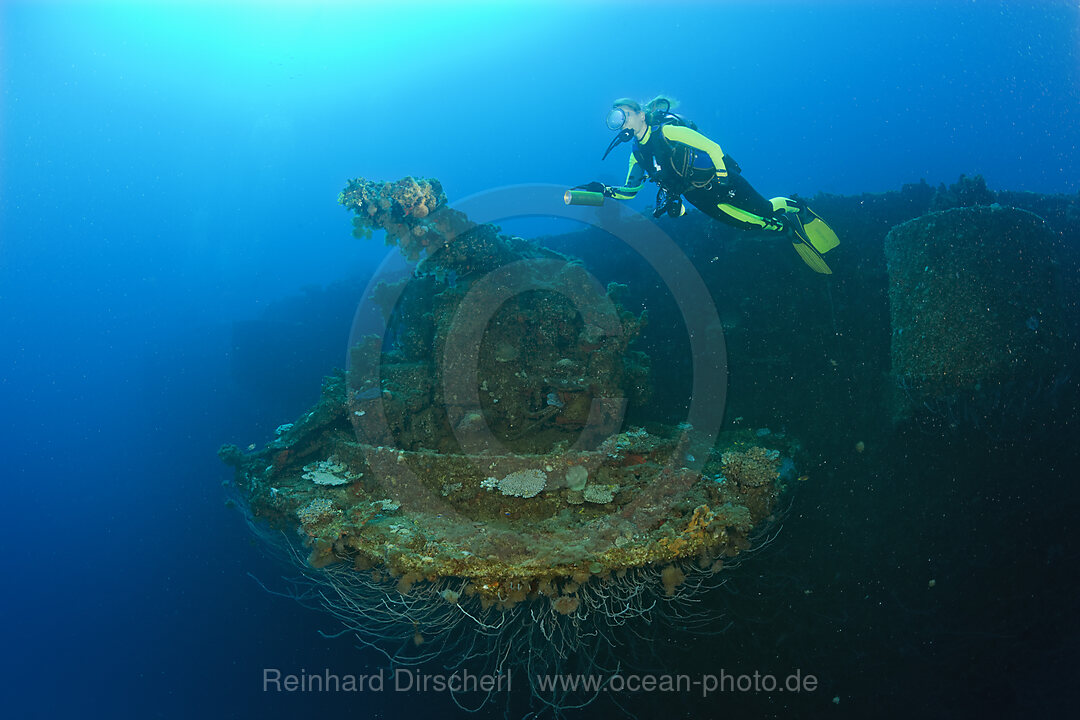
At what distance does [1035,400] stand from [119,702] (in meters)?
23.6

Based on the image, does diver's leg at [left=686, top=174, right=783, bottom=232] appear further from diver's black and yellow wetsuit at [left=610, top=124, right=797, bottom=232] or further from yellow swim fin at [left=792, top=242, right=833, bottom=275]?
yellow swim fin at [left=792, top=242, right=833, bottom=275]

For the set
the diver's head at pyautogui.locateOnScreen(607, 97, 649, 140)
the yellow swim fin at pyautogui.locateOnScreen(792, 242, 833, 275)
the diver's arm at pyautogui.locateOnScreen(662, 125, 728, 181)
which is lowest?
the yellow swim fin at pyautogui.locateOnScreen(792, 242, 833, 275)

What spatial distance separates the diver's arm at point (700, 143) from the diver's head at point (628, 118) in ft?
1.53

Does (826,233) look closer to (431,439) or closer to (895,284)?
(895,284)

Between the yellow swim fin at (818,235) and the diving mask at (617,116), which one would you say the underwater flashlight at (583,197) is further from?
the yellow swim fin at (818,235)

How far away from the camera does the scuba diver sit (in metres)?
6.50

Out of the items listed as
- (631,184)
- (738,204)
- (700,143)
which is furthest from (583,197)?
(738,204)

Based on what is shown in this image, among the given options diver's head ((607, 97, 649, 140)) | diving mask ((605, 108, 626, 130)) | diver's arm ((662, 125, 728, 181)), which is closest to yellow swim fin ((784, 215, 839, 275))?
diver's arm ((662, 125, 728, 181))

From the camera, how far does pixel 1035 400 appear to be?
4883mm

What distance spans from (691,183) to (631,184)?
1112mm

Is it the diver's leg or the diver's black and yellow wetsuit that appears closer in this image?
the diver's black and yellow wetsuit

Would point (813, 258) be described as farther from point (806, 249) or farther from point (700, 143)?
point (700, 143)

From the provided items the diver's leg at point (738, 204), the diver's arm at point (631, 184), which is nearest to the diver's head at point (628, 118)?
the diver's arm at point (631, 184)

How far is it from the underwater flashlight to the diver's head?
3.54 ft
